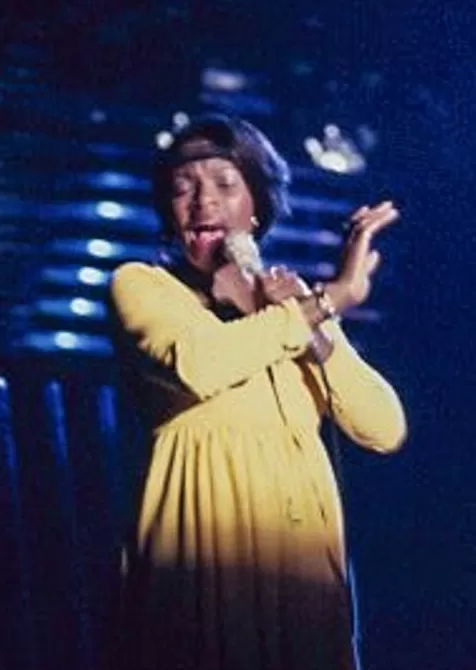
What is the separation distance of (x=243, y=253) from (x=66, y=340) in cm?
26

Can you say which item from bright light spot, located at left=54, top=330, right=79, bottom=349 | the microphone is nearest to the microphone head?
the microphone

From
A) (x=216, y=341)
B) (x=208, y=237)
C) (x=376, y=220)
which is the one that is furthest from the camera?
(x=376, y=220)

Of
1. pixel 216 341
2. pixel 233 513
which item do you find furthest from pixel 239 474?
pixel 216 341

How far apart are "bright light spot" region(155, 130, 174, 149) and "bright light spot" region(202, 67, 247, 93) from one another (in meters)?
0.10

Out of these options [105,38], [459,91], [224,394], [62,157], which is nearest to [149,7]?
[105,38]

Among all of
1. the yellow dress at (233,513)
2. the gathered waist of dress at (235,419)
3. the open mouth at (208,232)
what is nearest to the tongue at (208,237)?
the open mouth at (208,232)

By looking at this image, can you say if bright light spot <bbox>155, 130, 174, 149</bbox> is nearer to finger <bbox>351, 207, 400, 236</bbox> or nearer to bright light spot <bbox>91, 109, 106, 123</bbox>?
bright light spot <bbox>91, 109, 106, 123</bbox>

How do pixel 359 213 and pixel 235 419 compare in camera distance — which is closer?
pixel 235 419

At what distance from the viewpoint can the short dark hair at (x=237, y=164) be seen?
2078mm

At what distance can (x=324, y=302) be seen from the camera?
1973mm

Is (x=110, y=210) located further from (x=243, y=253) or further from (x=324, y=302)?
(x=324, y=302)

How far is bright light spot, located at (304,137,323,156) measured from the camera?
2193 millimetres

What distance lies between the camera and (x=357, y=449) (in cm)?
205

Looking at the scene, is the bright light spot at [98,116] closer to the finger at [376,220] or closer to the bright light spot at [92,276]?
the bright light spot at [92,276]
